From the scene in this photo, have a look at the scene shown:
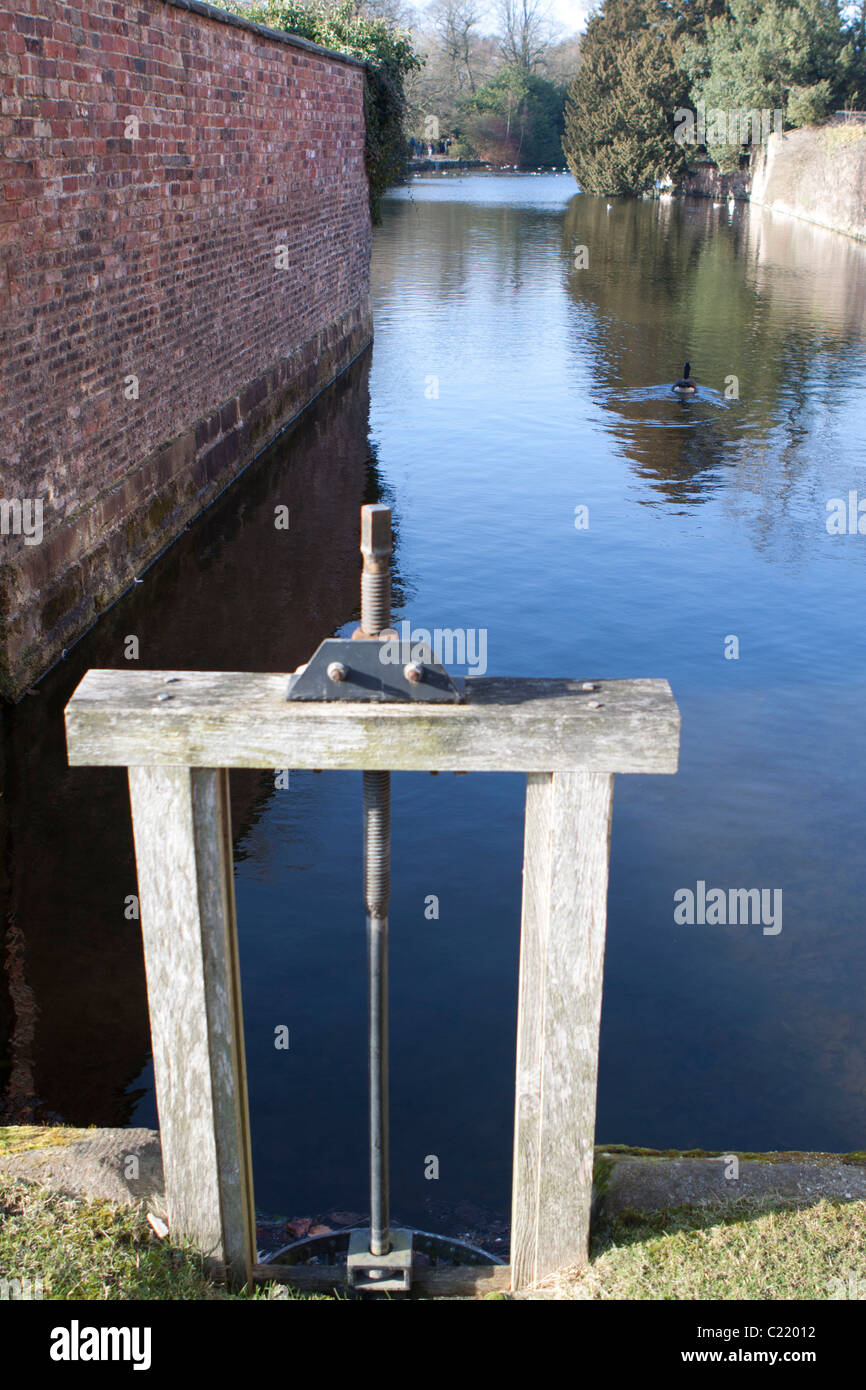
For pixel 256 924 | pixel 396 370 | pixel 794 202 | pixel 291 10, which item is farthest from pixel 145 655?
pixel 794 202

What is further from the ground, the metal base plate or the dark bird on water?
the dark bird on water

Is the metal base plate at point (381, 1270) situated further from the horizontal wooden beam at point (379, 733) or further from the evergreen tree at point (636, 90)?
the evergreen tree at point (636, 90)

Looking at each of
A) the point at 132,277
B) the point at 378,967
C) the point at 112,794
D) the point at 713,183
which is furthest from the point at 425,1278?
the point at 713,183

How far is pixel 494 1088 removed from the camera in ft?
15.6

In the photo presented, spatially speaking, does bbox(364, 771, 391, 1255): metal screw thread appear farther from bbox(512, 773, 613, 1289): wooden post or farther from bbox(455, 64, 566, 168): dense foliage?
bbox(455, 64, 566, 168): dense foliage

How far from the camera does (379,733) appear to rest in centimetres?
273

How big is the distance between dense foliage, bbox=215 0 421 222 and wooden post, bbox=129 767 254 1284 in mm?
19569

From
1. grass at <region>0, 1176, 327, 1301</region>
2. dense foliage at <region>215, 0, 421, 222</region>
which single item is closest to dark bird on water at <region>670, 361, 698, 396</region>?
dense foliage at <region>215, 0, 421, 222</region>

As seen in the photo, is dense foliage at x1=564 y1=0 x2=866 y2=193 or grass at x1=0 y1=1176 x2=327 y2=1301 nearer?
grass at x1=0 y1=1176 x2=327 y2=1301

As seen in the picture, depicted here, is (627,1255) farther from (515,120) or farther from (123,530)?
(515,120)

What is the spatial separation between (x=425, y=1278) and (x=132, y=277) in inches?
322

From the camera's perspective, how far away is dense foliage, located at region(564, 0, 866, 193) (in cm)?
4784

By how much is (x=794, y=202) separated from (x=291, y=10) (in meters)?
33.5
